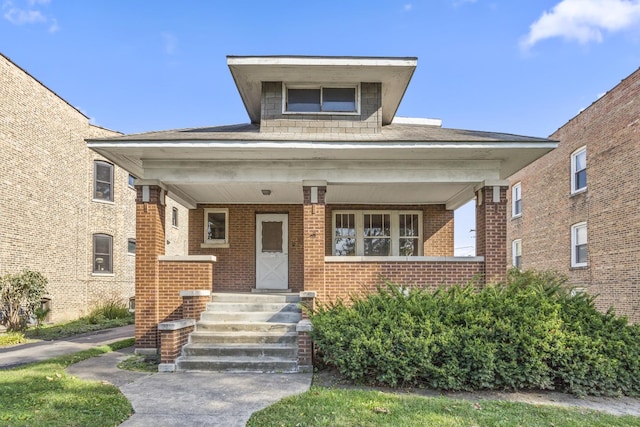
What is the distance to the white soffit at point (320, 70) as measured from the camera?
9.05m

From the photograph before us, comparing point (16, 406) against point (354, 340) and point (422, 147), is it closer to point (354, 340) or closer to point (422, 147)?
point (354, 340)

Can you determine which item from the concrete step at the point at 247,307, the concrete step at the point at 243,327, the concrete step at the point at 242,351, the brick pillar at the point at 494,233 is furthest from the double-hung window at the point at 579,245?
the concrete step at the point at 242,351

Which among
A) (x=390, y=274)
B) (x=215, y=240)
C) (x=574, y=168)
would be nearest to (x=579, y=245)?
(x=574, y=168)

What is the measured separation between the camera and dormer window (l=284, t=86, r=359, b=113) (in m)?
9.76

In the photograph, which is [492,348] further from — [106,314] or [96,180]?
[96,180]

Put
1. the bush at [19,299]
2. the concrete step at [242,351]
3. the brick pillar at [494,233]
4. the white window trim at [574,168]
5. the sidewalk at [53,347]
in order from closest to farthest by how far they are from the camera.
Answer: the concrete step at [242,351]
the sidewalk at [53,347]
the brick pillar at [494,233]
the bush at [19,299]
the white window trim at [574,168]

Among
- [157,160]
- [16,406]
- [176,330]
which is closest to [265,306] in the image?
[176,330]

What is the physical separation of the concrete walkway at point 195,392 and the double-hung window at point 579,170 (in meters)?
14.8

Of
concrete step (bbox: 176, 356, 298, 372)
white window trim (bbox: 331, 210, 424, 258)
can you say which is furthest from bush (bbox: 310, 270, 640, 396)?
white window trim (bbox: 331, 210, 424, 258)

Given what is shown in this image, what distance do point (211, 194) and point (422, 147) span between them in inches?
212

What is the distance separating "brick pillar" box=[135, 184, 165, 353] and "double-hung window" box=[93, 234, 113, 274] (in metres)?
10.9

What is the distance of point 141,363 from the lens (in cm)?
769

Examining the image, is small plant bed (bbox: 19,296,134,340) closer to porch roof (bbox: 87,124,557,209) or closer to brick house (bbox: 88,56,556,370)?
brick house (bbox: 88,56,556,370)

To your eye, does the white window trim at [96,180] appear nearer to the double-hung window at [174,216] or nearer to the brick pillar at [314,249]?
the double-hung window at [174,216]
